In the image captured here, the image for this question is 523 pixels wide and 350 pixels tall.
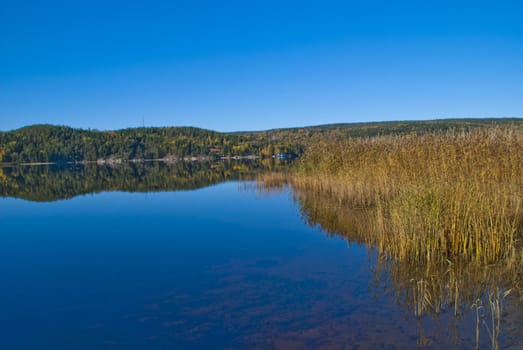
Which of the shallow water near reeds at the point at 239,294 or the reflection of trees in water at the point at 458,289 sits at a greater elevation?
the reflection of trees in water at the point at 458,289

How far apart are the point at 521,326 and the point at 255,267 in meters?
4.84

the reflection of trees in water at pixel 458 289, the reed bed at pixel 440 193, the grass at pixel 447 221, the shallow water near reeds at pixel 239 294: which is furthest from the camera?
the reed bed at pixel 440 193

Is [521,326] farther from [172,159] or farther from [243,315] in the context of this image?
[172,159]

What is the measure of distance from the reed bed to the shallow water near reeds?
64 centimetres

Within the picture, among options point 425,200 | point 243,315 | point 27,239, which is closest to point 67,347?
point 243,315

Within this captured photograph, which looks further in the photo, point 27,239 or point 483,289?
point 27,239

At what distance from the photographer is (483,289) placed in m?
5.87

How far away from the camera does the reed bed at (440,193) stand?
7246 millimetres

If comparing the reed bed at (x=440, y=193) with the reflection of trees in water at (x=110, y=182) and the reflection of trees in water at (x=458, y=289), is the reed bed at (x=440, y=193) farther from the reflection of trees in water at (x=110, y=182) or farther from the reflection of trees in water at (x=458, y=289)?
the reflection of trees in water at (x=110, y=182)

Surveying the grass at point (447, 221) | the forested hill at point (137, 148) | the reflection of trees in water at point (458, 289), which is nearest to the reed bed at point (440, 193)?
the grass at point (447, 221)

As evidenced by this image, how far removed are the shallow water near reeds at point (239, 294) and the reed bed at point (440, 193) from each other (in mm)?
642

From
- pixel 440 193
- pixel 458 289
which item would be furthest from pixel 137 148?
pixel 458 289

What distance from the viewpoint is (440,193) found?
25.7 ft

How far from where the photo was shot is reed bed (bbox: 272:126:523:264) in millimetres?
7246
